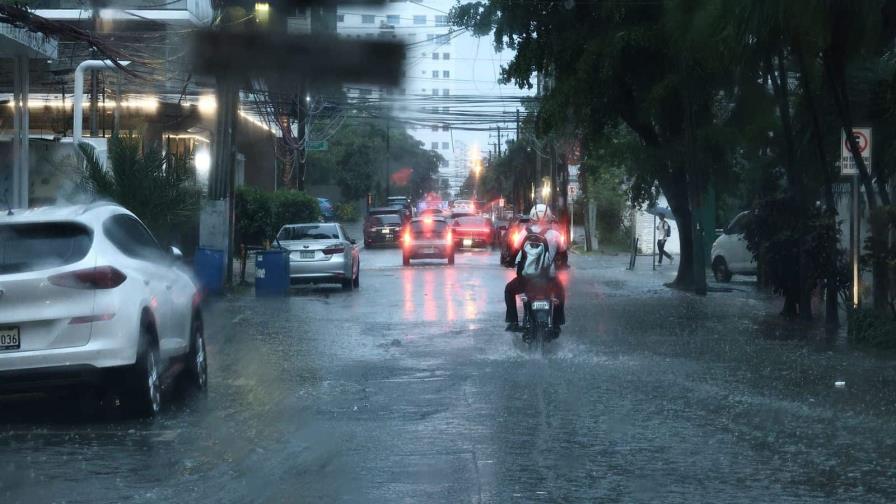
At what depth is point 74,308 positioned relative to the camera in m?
9.55

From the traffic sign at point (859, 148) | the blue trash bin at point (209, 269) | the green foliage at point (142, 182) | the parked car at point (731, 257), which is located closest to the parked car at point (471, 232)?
the parked car at point (731, 257)

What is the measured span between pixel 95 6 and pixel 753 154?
58.4 ft

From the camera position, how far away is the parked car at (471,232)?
48812 mm

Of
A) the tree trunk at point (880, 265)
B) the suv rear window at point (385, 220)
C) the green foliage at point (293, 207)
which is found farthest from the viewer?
the suv rear window at point (385, 220)

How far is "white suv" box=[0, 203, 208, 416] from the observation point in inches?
373

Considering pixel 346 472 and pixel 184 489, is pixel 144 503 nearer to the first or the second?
pixel 184 489

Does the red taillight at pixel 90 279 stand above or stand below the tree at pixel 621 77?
below

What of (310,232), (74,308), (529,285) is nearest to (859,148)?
(529,285)

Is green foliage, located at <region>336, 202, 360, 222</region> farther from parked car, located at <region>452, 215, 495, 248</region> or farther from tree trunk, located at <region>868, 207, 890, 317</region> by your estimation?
tree trunk, located at <region>868, 207, 890, 317</region>

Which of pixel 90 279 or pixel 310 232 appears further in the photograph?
pixel 310 232

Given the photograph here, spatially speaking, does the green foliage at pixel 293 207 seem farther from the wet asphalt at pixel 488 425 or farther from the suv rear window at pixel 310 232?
the wet asphalt at pixel 488 425

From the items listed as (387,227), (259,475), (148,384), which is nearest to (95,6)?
(148,384)

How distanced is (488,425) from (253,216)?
2647 cm

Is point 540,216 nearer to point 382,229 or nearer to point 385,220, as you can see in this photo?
point 382,229
